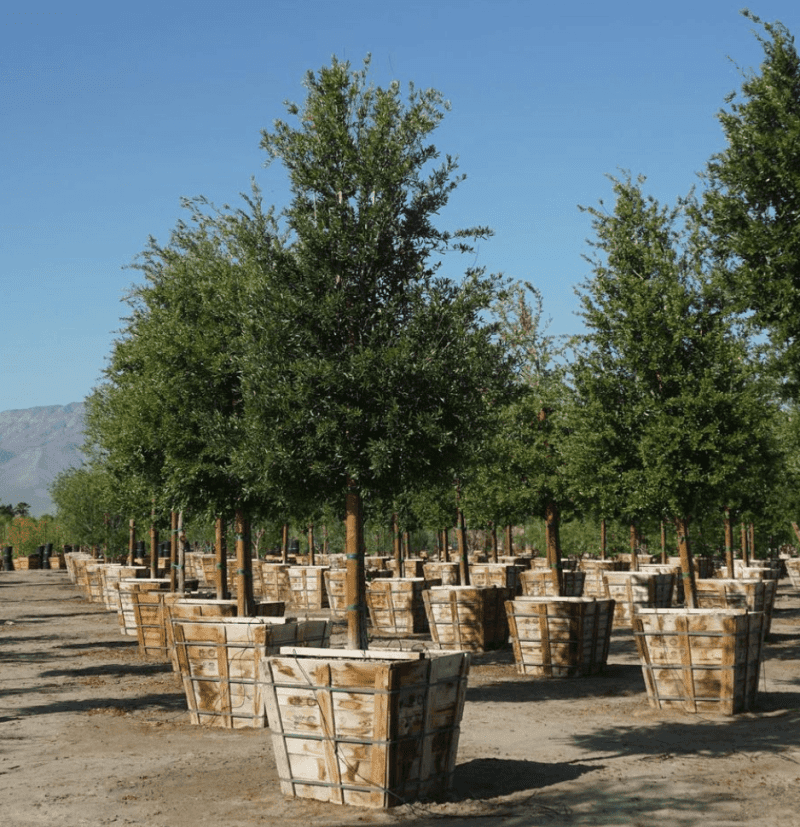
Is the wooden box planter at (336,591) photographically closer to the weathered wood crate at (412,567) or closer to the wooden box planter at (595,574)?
the weathered wood crate at (412,567)

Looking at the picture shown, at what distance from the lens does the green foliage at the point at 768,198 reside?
13.8 meters

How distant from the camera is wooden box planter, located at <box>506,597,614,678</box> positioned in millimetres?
16484

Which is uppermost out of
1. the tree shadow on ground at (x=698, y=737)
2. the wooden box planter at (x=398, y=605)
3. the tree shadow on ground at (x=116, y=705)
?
the wooden box planter at (x=398, y=605)

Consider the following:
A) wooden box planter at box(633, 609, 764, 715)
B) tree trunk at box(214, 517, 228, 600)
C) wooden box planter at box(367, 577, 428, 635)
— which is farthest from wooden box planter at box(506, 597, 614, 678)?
wooden box planter at box(367, 577, 428, 635)

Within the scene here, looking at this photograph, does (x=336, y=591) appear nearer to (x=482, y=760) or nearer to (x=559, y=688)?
(x=559, y=688)

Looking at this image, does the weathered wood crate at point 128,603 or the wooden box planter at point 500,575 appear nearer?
the weathered wood crate at point 128,603

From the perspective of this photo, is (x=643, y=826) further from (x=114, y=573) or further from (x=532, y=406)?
(x=114, y=573)

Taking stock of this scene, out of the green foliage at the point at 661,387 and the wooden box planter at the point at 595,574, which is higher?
the green foliage at the point at 661,387

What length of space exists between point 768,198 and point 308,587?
67.6ft

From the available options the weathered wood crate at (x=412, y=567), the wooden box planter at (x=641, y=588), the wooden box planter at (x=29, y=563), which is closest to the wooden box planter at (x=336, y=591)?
the weathered wood crate at (x=412, y=567)

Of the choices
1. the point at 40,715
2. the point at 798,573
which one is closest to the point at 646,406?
the point at 40,715

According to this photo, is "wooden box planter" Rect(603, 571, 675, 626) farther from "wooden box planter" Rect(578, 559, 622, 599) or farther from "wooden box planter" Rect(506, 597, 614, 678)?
"wooden box planter" Rect(506, 597, 614, 678)

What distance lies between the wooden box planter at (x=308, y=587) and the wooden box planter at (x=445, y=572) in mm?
3381

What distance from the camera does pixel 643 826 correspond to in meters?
7.76
